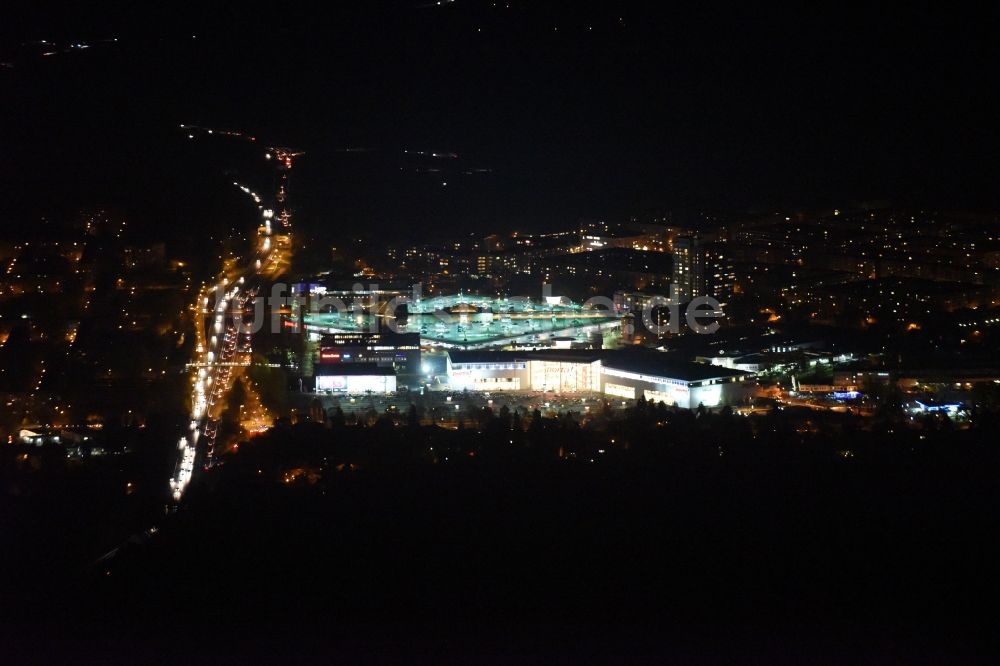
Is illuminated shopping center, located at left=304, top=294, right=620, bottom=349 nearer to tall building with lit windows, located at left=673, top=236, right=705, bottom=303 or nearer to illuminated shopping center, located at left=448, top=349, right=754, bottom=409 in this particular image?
illuminated shopping center, located at left=448, top=349, right=754, bottom=409

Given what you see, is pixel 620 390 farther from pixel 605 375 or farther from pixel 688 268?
pixel 688 268

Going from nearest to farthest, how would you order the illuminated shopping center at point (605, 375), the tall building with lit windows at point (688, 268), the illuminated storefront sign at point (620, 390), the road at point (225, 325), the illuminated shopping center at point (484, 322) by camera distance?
the road at point (225, 325)
the illuminated shopping center at point (605, 375)
the illuminated storefront sign at point (620, 390)
the illuminated shopping center at point (484, 322)
the tall building with lit windows at point (688, 268)

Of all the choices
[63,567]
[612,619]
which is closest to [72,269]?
[63,567]

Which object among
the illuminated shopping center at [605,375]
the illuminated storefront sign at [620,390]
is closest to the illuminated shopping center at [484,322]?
the illuminated shopping center at [605,375]

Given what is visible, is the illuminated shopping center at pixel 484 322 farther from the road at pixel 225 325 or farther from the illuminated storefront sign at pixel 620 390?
the illuminated storefront sign at pixel 620 390

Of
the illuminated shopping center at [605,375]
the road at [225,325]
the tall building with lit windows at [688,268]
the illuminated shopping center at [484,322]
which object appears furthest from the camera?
the tall building with lit windows at [688,268]

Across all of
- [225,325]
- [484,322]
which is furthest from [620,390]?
[225,325]

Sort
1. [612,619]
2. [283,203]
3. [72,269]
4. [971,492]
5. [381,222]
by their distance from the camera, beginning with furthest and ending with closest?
1. [381,222]
2. [283,203]
3. [72,269]
4. [971,492]
5. [612,619]

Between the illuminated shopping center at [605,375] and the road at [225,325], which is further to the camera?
the illuminated shopping center at [605,375]

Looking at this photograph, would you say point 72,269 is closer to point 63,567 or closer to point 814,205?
point 63,567
